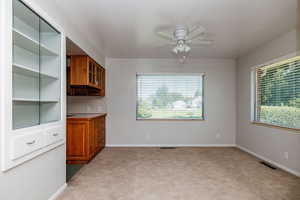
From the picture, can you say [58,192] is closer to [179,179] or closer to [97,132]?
[179,179]

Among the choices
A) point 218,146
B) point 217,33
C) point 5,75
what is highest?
point 217,33

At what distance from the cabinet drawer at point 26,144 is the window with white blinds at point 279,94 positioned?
12.5ft

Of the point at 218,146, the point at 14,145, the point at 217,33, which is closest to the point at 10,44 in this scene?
the point at 14,145

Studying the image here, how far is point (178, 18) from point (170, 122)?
299 cm

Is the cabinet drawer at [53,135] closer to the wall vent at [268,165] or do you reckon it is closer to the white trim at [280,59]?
the wall vent at [268,165]

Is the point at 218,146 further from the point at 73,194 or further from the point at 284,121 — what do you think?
the point at 73,194

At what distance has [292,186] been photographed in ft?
8.11

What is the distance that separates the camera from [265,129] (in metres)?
3.64

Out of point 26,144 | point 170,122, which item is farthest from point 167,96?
point 26,144

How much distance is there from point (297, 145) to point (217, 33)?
2.30 metres

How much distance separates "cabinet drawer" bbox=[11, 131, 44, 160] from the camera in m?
1.46

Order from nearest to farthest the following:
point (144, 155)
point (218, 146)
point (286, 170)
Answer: point (286, 170) → point (144, 155) → point (218, 146)

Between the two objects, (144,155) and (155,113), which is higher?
(155,113)

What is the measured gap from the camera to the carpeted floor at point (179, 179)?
223 centimetres
